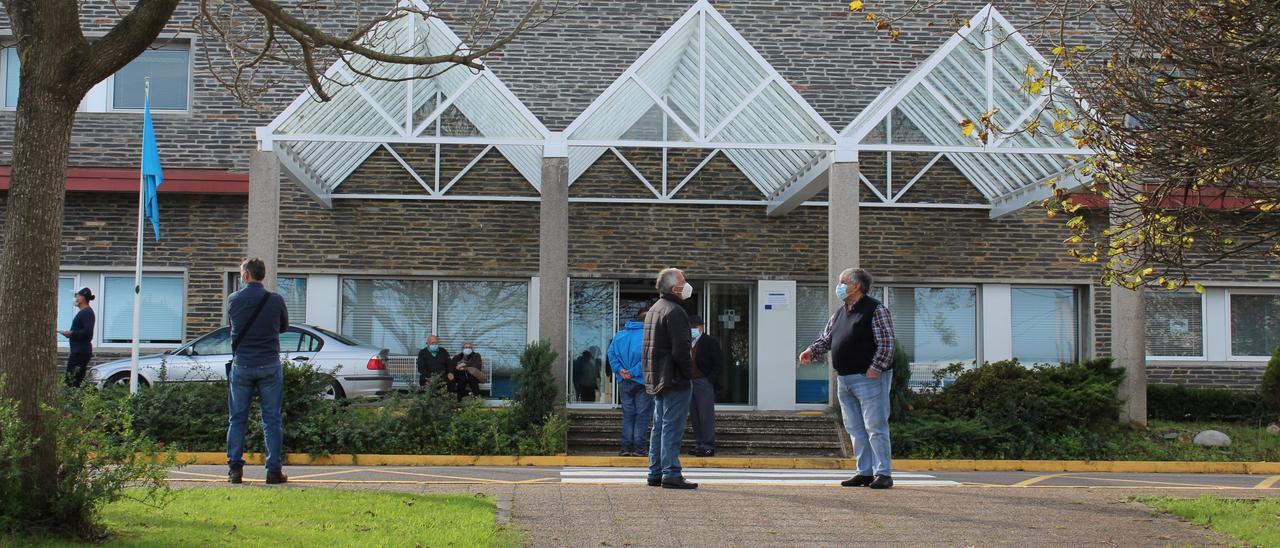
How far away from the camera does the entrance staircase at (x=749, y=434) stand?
1467cm

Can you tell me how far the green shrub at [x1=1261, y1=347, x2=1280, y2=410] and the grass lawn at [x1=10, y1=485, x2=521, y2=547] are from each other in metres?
12.6

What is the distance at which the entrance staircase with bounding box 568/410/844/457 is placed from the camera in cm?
1467

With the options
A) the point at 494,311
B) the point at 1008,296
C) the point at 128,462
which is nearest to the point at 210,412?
the point at 494,311

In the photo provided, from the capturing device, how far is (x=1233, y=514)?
26.2 feet

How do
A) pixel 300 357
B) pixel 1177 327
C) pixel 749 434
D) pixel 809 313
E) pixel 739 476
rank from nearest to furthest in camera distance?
1. pixel 739 476
2. pixel 749 434
3. pixel 300 357
4. pixel 809 313
5. pixel 1177 327

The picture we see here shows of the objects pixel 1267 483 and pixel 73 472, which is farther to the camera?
pixel 1267 483

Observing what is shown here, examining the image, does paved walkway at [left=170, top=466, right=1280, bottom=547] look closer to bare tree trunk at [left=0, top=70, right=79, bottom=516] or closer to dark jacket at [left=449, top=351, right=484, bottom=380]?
bare tree trunk at [left=0, top=70, right=79, bottom=516]

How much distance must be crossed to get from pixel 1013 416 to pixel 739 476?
4.34 meters

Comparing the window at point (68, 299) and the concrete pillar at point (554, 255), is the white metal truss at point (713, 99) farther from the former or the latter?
the window at point (68, 299)

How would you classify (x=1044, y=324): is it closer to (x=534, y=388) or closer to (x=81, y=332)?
(x=534, y=388)

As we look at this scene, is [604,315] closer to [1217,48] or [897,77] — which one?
→ [897,77]

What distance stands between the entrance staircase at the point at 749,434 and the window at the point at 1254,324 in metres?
8.57

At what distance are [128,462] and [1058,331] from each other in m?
16.1

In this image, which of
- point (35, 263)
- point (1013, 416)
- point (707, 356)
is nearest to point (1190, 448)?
point (1013, 416)
